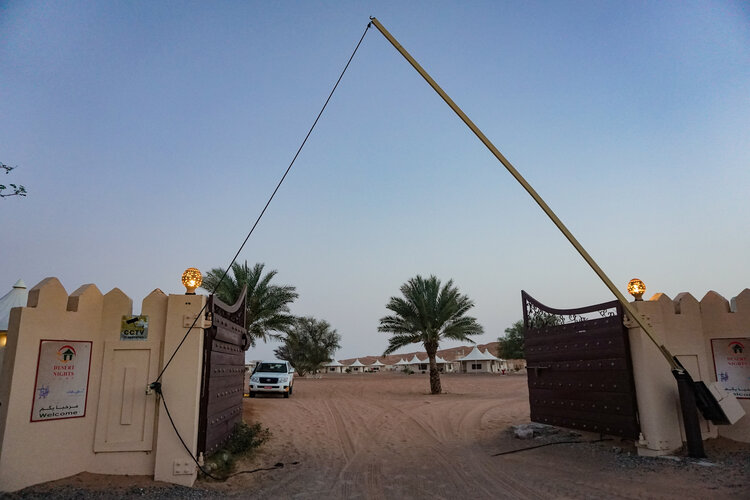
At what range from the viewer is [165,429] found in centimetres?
693

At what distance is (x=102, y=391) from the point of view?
7.00 m

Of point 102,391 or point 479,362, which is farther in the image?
point 479,362

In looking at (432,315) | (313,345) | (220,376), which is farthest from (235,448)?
(313,345)

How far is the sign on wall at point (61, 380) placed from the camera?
6441 millimetres

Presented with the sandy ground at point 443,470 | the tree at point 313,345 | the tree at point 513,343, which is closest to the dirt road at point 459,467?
the sandy ground at point 443,470

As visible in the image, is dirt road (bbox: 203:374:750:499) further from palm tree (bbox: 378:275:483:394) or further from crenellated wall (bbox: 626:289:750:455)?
palm tree (bbox: 378:275:483:394)

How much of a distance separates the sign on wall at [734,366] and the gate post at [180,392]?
30.5 feet

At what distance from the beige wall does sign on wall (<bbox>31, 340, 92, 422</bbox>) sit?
0.08 meters

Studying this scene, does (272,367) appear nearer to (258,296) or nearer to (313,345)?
(258,296)

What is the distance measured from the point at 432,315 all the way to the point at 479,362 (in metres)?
29.7

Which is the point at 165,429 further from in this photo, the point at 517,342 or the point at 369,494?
the point at 517,342

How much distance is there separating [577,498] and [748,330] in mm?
5369

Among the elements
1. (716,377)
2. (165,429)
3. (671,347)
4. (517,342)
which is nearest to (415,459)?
(165,429)

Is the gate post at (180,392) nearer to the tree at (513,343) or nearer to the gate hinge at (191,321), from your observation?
the gate hinge at (191,321)
